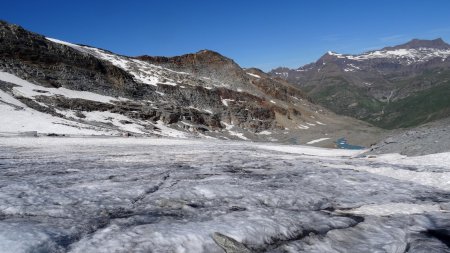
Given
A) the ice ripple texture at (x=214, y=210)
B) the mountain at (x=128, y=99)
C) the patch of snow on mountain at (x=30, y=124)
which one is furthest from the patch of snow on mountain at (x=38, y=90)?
the ice ripple texture at (x=214, y=210)

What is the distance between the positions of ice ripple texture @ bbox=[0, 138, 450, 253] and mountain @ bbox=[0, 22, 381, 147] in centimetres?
3101

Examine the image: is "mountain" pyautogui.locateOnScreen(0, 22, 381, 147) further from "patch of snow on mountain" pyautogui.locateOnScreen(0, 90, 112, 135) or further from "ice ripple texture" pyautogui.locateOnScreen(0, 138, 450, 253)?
"ice ripple texture" pyautogui.locateOnScreen(0, 138, 450, 253)

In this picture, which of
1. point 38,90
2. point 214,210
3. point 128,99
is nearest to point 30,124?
point 38,90

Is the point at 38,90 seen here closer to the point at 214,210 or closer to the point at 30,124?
the point at 30,124

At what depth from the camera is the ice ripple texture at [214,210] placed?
7.88 metres

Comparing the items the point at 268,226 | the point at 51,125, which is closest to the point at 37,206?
the point at 268,226

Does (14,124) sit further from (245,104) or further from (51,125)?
(245,104)

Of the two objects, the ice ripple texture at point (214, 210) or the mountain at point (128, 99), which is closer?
the ice ripple texture at point (214, 210)

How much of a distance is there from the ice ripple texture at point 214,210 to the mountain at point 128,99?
31007 millimetres

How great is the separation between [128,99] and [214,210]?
→ 82901 millimetres

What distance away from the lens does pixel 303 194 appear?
1225 cm

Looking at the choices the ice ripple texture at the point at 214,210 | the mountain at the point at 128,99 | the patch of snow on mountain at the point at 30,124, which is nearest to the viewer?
the ice ripple texture at the point at 214,210

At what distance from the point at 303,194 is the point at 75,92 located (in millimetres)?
75029

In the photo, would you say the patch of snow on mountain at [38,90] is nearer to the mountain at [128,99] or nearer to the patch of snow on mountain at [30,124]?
the mountain at [128,99]
